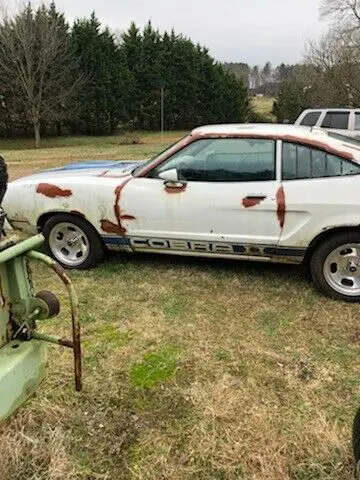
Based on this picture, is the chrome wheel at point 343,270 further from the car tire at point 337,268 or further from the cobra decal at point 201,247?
the cobra decal at point 201,247

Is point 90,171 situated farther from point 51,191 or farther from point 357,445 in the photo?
point 357,445

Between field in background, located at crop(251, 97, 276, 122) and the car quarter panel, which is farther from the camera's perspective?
field in background, located at crop(251, 97, 276, 122)

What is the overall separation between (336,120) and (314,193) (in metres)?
9.82

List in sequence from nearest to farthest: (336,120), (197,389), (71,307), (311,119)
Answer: (71,307)
(197,389)
(336,120)
(311,119)

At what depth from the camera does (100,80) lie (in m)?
33.8

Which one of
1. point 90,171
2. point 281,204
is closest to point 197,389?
point 281,204

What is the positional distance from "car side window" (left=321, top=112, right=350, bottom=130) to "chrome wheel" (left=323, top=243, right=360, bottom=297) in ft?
31.6

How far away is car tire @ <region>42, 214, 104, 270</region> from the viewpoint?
495 centimetres

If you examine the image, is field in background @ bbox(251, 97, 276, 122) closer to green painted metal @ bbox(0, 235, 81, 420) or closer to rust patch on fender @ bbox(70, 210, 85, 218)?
rust patch on fender @ bbox(70, 210, 85, 218)

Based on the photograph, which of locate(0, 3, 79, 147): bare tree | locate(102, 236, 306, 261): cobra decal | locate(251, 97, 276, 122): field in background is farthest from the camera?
locate(251, 97, 276, 122): field in background

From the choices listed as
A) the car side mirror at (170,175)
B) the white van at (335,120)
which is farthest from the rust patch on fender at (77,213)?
the white van at (335,120)

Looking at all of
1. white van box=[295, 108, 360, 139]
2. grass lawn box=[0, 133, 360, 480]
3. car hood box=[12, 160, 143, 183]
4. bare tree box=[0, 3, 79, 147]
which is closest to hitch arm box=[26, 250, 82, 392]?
grass lawn box=[0, 133, 360, 480]

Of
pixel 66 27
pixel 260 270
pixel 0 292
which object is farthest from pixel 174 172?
pixel 66 27

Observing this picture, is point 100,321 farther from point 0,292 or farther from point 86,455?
point 0,292
